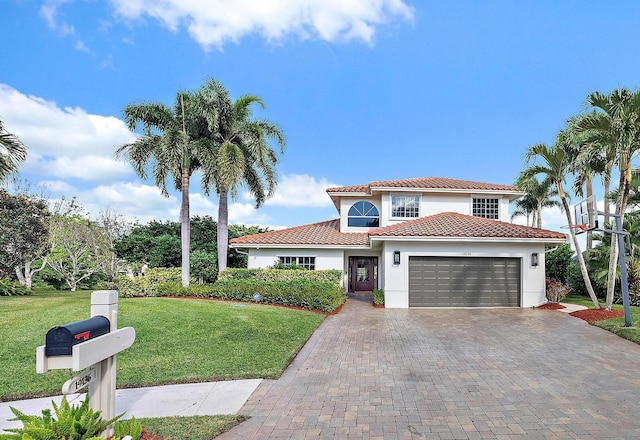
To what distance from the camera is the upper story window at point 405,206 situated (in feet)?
69.7

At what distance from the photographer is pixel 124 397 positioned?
223 inches

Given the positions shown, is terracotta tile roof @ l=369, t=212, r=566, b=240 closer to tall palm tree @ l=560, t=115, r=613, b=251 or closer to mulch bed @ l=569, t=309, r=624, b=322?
tall palm tree @ l=560, t=115, r=613, b=251

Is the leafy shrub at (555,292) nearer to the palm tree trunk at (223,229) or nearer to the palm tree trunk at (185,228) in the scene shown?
the palm tree trunk at (223,229)

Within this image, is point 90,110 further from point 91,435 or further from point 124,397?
point 91,435

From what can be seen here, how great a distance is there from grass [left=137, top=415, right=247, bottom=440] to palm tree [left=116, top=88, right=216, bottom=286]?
47.5 ft

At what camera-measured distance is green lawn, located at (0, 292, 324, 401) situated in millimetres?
6523

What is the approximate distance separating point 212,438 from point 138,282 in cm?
1552

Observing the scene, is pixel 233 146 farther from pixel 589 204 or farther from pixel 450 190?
pixel 589 204

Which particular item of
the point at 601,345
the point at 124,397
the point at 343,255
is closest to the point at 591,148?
the point at 601,345

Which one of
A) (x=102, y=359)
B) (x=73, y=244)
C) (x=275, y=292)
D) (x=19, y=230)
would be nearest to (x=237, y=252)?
(x=275, y=292)

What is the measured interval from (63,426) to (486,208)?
21.8 meters

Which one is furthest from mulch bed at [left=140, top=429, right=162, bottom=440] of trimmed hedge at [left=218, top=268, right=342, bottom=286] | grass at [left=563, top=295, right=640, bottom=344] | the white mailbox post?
trimmed hedge at [left=218, top=268, right=342, bottom=286]

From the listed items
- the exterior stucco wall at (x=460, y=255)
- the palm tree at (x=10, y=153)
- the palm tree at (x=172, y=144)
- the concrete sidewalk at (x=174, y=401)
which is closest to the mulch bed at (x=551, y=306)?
the exterior stucco wall at (x=460, y=255)

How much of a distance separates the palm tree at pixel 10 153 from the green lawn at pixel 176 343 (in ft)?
17.2
